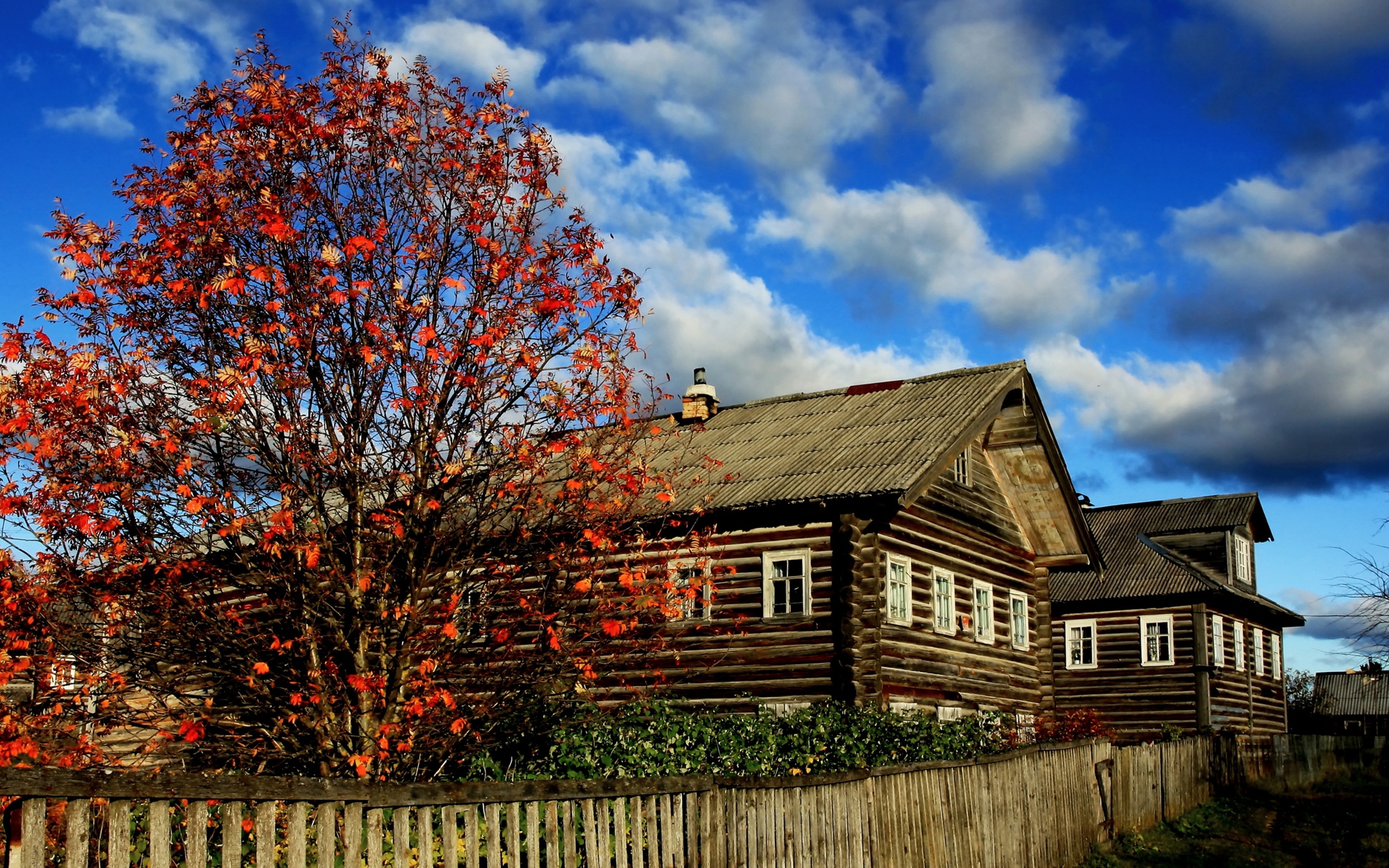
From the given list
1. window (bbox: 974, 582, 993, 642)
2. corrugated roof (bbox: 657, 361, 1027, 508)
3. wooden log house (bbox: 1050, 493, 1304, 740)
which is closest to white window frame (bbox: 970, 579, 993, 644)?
window (bbox: 974, 582, 993, 642)

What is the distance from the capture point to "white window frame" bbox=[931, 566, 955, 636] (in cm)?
2347

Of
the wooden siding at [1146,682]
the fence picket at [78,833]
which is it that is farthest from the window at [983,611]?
the fence picket at [78,833]

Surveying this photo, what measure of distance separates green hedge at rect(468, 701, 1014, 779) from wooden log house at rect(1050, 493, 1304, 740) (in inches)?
810

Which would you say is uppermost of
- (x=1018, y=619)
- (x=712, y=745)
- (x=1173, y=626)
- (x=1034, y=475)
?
(x=1034, y=475)

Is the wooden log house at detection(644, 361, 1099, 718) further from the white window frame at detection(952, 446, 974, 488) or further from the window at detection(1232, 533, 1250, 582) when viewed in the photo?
the window at detection(1232, 533, 1250, 582)

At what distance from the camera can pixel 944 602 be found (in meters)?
24.2

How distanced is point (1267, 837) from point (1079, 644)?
19.0m

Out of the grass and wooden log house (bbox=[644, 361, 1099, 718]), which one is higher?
wooden log house (bbox=[644, 361, 1099, 718])

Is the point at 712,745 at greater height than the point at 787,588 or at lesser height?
lesser

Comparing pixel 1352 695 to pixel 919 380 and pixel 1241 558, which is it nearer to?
pixel 1241 558

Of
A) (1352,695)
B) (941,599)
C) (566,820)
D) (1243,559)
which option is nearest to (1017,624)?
(941,599)

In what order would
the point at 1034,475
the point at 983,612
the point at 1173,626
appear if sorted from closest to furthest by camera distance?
the point at 983,612
the point at 1034,475
the point at 1173,626

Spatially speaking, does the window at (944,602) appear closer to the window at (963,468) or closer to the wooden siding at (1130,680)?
the window at (963,468)

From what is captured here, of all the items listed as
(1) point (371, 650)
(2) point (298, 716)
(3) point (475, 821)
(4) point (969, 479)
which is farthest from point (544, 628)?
(4) point (969, 479)
